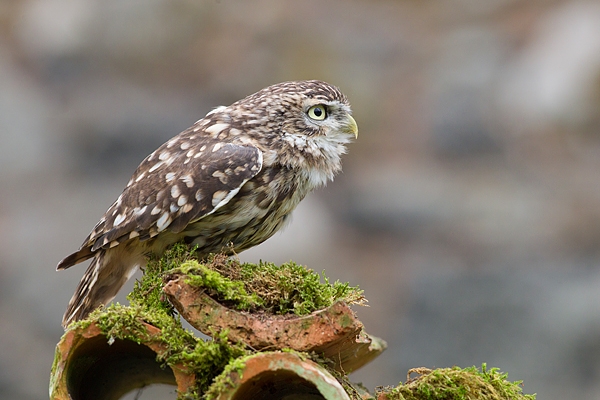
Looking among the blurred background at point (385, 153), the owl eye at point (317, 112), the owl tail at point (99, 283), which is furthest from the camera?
the blurred background at point (385, 153)

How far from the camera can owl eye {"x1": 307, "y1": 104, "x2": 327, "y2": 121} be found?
379 cm

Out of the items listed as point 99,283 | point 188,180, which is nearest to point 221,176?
point 188,180

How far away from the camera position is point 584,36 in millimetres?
10250

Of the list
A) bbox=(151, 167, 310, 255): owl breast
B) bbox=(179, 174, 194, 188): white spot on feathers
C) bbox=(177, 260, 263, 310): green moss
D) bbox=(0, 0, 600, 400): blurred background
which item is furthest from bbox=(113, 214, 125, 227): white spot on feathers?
bbox=(0, 0, 600, 400): blurred background

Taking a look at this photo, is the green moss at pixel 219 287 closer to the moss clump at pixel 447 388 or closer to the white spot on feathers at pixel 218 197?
the moss clump at pixel 447 388

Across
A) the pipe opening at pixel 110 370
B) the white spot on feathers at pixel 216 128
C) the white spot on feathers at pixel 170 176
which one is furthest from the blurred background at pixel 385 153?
the pipe opening at pixel 110 370

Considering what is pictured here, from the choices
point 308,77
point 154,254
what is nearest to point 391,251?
point 308,77

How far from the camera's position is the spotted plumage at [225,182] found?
331cm

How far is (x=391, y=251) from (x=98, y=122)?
4239mm

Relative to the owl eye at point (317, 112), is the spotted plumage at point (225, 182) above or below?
below

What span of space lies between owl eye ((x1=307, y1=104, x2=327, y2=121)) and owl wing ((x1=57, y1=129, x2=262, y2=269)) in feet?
1.48

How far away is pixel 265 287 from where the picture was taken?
2.59 meters

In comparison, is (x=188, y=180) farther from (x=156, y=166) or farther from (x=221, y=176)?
(x=156, y=166)

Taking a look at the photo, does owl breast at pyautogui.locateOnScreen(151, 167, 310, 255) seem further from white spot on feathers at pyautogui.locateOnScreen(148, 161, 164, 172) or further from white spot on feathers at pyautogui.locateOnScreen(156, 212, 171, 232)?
white spot on feathers at pyautogui.locateOnScreen(148, 161, 164, 172)
